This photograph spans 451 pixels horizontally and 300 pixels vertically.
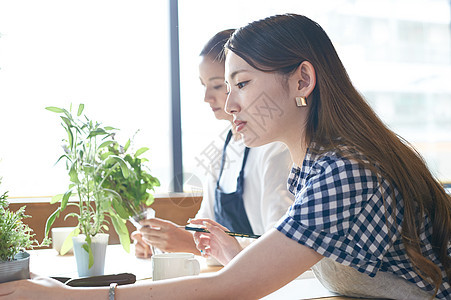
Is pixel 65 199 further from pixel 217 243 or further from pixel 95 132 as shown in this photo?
pixel 217 243

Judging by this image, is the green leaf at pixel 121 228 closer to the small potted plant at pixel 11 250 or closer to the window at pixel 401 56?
the small potted plant at pixel 11 250

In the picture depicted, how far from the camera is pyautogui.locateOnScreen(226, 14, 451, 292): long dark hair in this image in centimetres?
93

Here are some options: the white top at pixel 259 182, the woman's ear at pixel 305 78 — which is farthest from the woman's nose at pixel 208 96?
the woman's ear at pixel 305 78

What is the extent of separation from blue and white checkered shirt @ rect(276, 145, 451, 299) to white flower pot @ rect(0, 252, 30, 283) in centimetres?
48

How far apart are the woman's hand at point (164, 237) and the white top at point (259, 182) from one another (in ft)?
0.94

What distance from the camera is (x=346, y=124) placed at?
3.27ft

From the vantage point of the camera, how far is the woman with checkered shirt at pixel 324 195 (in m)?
0.82

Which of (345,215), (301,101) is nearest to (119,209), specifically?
(301,101)

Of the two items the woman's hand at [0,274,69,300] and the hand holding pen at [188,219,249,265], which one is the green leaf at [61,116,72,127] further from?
the woman's hand at [0,274,69,300]

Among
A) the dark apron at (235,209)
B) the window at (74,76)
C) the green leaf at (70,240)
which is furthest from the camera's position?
the window at (74,76)

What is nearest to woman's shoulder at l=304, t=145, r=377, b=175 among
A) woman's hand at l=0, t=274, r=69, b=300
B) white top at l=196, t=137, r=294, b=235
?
woman's hand at l=0, t=274, r=69, b=300

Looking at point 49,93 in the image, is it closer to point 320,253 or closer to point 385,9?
point 320,253

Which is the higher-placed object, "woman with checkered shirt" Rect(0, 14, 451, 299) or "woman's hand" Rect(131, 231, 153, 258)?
"woman with checkered shirt" Rect(0, 14, 451, 299)

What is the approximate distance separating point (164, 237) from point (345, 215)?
842 millimetres
